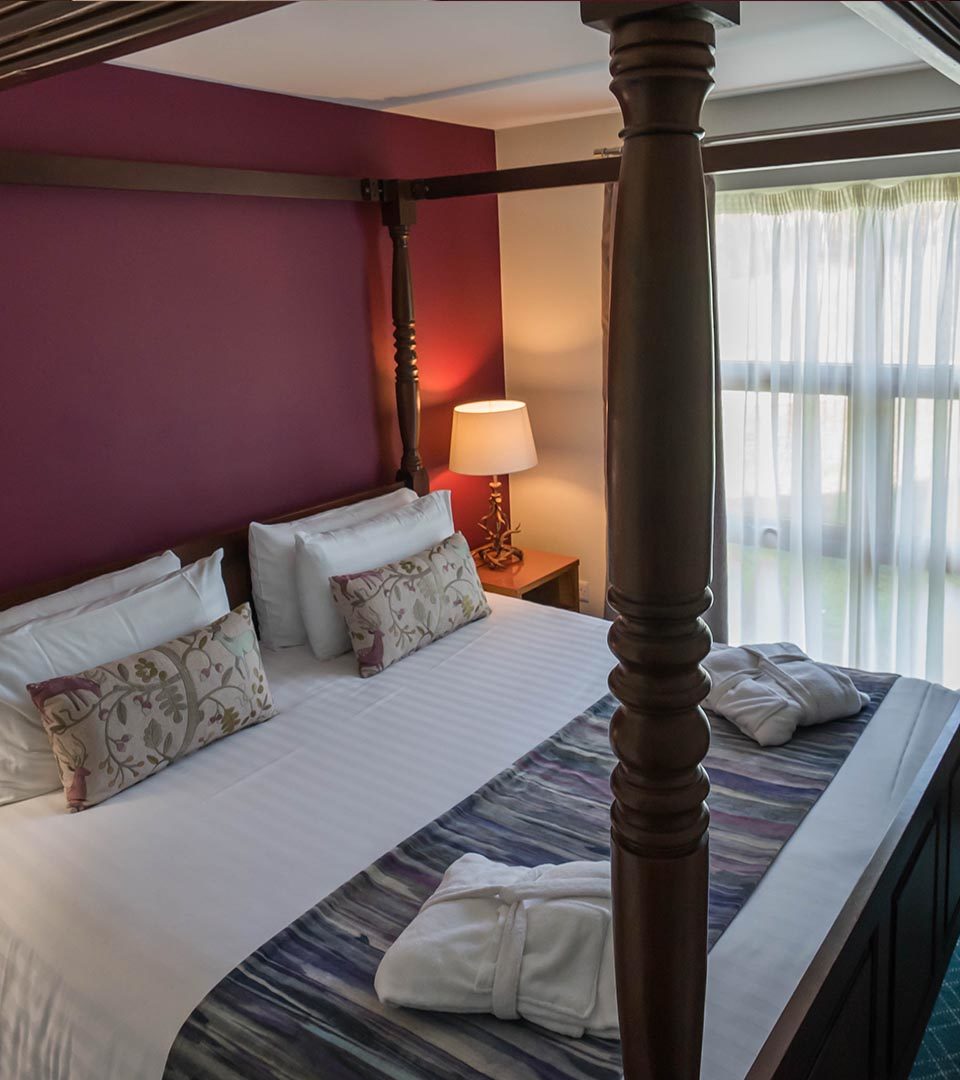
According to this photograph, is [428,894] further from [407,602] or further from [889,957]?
[407,602]

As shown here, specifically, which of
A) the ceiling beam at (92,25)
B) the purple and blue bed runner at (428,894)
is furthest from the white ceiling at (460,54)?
the purple and blue bed runner at (428,894)

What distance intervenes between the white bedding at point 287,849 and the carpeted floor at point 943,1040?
26.8 inches

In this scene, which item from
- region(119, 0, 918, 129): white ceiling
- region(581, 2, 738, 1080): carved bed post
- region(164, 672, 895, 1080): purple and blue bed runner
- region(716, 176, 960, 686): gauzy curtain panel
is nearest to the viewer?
region(581, 2, 738, 1080): carved bed post

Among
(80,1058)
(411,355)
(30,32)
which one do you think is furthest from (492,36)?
(80,1058)

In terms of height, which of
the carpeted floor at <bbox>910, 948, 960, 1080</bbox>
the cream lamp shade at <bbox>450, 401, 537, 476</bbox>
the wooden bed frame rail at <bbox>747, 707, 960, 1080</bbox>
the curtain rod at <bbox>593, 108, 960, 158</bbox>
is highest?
the curtain rod at <bbox>593, 108, 960, 158</bbox>

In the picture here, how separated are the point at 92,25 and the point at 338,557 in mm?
2109

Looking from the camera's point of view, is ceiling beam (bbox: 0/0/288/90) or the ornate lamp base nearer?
ceiling beam (bbox: 0/0/288/90)

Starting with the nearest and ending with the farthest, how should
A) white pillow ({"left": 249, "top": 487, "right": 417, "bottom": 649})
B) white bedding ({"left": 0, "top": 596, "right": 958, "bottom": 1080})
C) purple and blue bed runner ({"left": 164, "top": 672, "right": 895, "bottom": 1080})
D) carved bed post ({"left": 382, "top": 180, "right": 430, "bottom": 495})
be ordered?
purple and blue bed runner ({"left": 164, "top": 672, "right": 895, "bottom": 1080}), white bedding ({"left": 0, "top": 596, "right": 958, "bottom": 1080}), white pillow ({"left": 249, "top": 487, "right": 417, "bottom": 649}), carved bed post ({"left": 382, "top": 180, "right": 430, "bottom": 495})

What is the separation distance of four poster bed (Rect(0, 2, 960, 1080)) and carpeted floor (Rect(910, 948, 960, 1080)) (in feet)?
0.30

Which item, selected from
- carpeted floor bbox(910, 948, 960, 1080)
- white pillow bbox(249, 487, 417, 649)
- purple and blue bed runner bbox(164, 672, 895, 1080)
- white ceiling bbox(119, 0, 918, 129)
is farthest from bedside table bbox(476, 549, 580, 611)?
carpeted floor bbox(910, 948, 960, 1080)

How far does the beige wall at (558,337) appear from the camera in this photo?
13.7ft

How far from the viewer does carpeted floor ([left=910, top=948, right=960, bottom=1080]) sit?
7.75 ft

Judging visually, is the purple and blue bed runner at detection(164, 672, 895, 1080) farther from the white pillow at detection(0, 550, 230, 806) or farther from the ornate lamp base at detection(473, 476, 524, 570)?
the ornate lamp base at detection(473, 476, 524, 570)

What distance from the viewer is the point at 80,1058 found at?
1.79m
